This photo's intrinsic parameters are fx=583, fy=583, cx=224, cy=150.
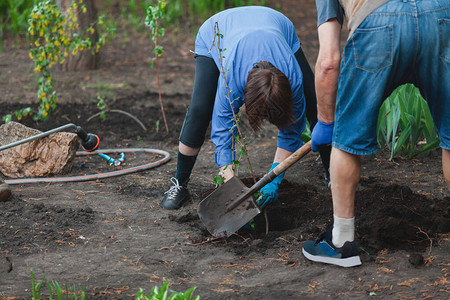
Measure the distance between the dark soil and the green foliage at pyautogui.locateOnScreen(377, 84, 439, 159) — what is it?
0.41 ft

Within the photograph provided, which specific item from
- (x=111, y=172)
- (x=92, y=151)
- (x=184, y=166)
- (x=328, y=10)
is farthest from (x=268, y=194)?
(x=92, y=151)

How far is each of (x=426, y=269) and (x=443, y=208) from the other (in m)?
0.70

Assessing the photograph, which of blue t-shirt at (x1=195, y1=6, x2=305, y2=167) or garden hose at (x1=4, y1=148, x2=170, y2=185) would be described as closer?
blue t-shirt at (x1=195, y1=6, x2=305, y2=167)

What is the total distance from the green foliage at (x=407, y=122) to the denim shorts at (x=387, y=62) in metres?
1.46

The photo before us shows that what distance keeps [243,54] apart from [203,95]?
0.44 meters

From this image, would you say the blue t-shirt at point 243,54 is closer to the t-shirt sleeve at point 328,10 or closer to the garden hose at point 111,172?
the t-shirt sleeve at point 328,10

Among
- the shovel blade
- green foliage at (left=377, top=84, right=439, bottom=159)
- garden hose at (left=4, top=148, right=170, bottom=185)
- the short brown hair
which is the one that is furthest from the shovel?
green foliage at (left=377, top=84, right=439, bottom=159)

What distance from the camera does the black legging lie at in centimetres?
334

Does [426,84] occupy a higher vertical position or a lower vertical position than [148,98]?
higher

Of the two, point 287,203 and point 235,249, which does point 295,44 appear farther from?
point 235,249

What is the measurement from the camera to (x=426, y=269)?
2.57 m

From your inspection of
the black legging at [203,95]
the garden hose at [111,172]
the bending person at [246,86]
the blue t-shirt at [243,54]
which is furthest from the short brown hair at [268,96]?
the garden hose at [111,172]

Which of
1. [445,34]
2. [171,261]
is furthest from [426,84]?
[171,261]

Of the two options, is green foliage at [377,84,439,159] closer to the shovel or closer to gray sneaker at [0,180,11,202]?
the shovel
